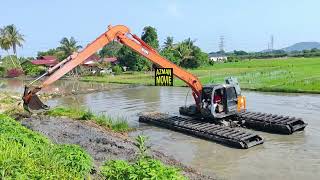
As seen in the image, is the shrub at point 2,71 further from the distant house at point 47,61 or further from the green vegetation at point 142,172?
the green vegetation at point 142,172

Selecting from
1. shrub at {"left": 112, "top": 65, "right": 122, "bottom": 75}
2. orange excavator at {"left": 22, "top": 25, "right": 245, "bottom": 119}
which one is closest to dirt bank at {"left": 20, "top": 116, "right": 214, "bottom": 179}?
orange excavator at {"left": 22, "top": 25, "right": 245, "bottom": 119}

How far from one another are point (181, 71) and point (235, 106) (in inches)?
116

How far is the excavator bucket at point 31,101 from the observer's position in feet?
56.7

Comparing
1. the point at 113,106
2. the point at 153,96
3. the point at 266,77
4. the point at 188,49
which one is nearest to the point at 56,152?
the point at 113,106

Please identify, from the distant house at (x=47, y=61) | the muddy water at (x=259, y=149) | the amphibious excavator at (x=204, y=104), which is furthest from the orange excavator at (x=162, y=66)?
the distant house at (x=47, y=61)

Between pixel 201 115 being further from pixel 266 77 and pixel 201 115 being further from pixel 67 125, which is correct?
pixel 266 77

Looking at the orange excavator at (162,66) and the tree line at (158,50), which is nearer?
the orange excavator at (162,66)

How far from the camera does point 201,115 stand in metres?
19.3

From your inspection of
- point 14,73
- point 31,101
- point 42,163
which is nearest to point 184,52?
point 14,73

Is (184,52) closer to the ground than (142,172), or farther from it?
farther from it

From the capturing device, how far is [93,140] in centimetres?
1474

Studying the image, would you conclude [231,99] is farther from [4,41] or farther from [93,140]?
[4,41]

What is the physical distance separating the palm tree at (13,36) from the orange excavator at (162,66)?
187 ft

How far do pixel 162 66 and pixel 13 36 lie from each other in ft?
189
